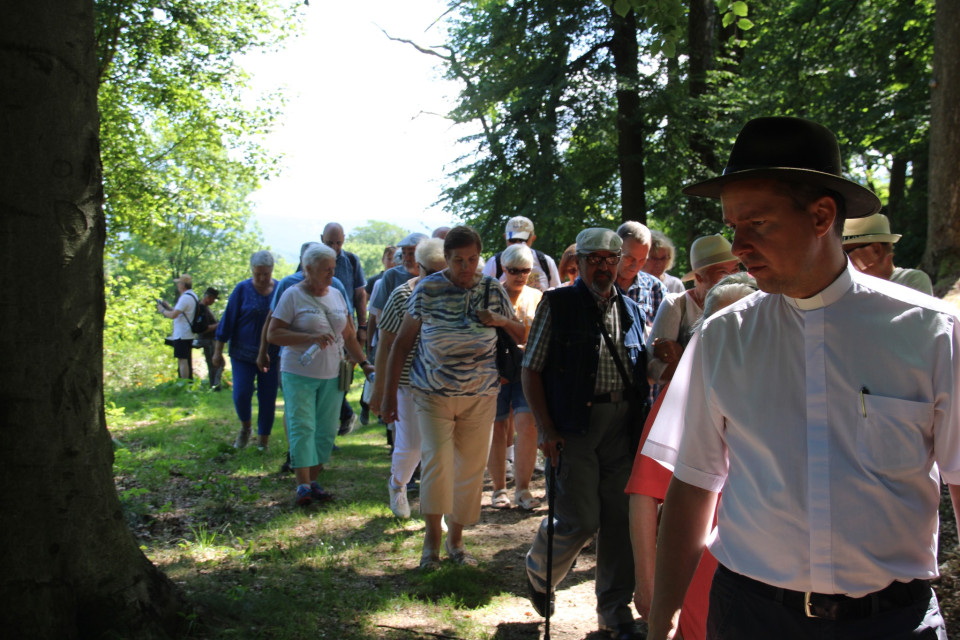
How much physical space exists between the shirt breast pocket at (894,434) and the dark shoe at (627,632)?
2.92 metres

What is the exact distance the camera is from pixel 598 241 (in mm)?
4699

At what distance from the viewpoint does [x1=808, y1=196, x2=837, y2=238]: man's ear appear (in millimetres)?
A: 1989

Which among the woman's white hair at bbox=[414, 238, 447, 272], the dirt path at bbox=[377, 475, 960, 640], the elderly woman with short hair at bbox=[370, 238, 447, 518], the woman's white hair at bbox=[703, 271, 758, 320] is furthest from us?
the woman's white hair at bbox=[414, 238, 447, 272]

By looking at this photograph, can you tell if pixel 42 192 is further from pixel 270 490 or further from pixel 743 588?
pixel 270 490

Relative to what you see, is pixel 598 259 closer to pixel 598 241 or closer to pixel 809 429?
pixel 598 241

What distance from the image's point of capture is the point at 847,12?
43.9 ft

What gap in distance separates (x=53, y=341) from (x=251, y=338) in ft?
19.6

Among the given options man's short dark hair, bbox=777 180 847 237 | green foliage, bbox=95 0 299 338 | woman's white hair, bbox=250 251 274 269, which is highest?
green foliage, bbox=95 0 299 338

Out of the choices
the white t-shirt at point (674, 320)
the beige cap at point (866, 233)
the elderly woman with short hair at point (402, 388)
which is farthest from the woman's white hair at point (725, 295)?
the elderly woman with short hair at point (402, 388)

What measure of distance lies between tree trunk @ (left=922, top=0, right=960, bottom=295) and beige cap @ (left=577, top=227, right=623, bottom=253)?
4142 mm

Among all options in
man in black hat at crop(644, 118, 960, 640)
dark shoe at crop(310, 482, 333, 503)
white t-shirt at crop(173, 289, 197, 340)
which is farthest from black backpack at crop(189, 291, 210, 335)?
man in black hat at crop(644, 118, 960, 640)

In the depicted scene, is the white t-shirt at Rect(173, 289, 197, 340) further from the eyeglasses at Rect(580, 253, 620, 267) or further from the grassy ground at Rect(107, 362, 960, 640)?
the eyeglasses at Rect(580, 253, 620, 267)

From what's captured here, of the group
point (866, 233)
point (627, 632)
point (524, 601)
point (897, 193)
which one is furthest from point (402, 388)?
point (897, 193)

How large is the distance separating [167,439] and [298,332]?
4212 mm
